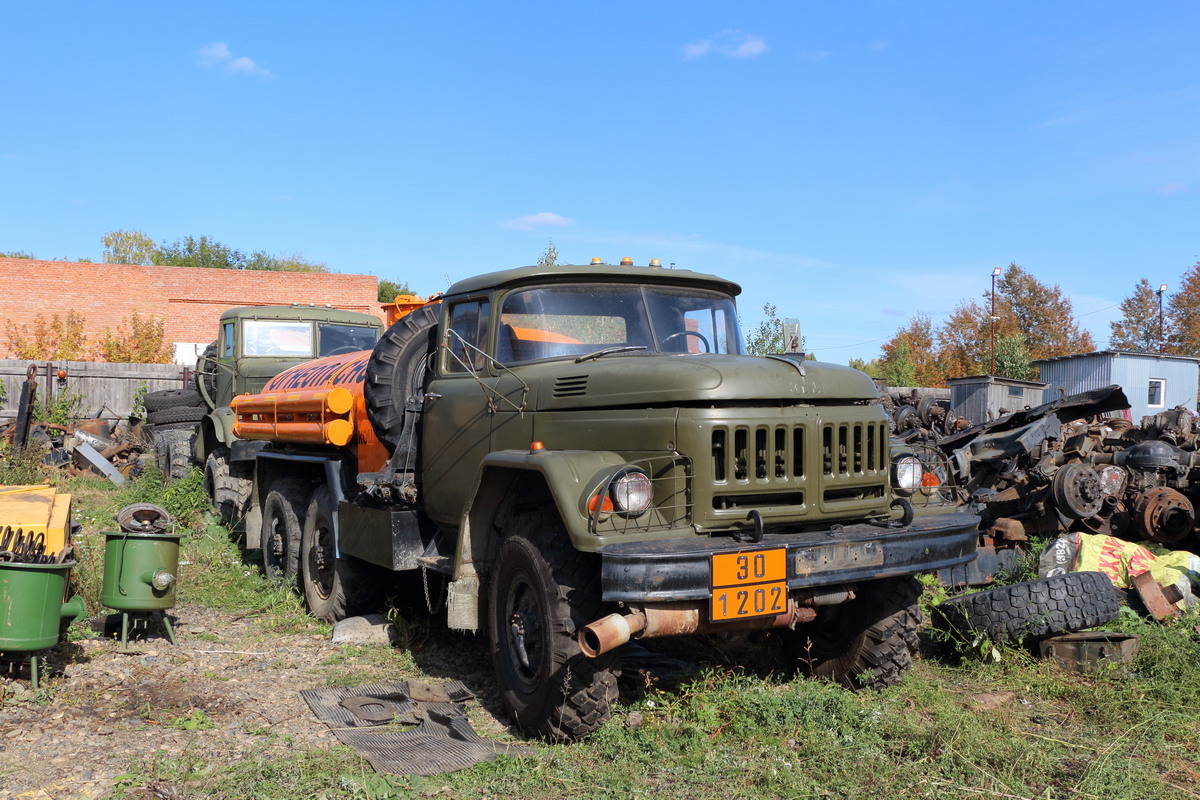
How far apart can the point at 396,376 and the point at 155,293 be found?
103 ft

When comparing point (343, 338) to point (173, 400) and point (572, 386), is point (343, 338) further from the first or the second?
point (572, 386)

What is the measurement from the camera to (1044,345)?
40.3m

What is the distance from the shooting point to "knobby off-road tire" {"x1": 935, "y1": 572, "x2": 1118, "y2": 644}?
17.3 feet

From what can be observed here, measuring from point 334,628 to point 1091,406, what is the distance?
669 centimetres

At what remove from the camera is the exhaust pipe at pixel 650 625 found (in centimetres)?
378

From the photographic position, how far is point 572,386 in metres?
4.72

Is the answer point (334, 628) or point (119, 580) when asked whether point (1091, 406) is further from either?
point (119, 580)

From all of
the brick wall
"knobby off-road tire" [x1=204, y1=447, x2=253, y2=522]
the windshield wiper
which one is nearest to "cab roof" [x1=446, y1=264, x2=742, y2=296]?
the windshield wiper

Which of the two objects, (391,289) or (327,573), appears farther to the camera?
(391,289)

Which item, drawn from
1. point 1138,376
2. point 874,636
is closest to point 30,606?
point 874,636

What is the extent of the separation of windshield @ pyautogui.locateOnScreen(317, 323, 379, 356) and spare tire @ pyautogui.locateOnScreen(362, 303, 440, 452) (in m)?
5.80

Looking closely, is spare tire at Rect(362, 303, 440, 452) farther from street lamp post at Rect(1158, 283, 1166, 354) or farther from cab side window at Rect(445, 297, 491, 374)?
street lamp post at Rect(1158, 283, 1166, 354)

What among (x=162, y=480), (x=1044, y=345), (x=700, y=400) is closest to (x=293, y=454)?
(x=700, y=400)

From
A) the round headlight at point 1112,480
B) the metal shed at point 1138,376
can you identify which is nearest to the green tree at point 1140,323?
the metal shed at point 1138,376
